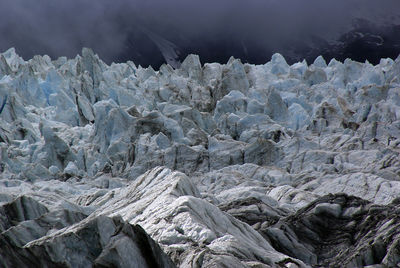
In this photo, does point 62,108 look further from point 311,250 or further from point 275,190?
point 311,250

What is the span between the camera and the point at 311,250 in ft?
44.1

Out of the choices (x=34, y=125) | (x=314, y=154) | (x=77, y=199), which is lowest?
(x=314, y=154)

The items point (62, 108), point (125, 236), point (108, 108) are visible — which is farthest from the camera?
point (62, 108)

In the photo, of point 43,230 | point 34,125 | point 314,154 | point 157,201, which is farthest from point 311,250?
point 34,125

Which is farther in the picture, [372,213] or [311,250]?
[372,213]

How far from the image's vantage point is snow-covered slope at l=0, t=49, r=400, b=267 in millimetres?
9500

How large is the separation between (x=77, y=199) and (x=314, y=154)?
1987 cm

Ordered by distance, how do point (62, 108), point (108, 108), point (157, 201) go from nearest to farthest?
point (157, 201), point (108, 108), point (62, 108)

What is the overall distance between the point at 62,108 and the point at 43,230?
48059 millimetres

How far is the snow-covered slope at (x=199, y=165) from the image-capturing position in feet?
31.2

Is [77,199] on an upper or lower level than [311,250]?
upper

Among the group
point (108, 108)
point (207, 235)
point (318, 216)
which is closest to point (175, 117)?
point (108, 108)

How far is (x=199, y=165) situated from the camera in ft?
130

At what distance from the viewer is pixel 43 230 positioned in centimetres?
1198
